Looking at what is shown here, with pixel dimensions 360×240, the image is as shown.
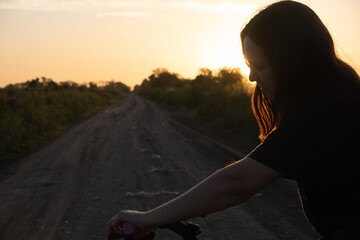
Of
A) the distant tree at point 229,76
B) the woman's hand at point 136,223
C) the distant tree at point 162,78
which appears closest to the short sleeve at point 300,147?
the woman's hand at point 136,223

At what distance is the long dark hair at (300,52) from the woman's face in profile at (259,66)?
22mm

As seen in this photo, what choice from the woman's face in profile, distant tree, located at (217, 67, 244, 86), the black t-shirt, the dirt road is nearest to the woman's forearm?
the black t-shirt

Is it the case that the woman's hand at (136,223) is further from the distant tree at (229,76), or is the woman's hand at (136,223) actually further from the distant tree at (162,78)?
the distant tree at (162,78)

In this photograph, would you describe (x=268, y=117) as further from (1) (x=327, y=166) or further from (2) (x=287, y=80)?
(1) (x=327, y=166)

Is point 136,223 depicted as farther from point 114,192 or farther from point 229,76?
point 229,76

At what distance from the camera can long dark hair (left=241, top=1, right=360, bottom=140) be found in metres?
1.37

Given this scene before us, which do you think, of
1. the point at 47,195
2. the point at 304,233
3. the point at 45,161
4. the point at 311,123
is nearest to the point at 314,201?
the point at 311,123

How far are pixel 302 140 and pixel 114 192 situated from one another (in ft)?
20.3

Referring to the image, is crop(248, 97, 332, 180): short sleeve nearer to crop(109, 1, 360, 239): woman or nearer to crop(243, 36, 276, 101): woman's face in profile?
crop(109, 1, 360, 239): woman

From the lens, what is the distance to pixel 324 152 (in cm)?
124

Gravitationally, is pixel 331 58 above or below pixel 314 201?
above

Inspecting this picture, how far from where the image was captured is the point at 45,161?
1049 centimetres

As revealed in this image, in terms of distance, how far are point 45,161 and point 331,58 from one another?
391 inches

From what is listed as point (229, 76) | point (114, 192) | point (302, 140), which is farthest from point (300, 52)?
point (229, 76)
